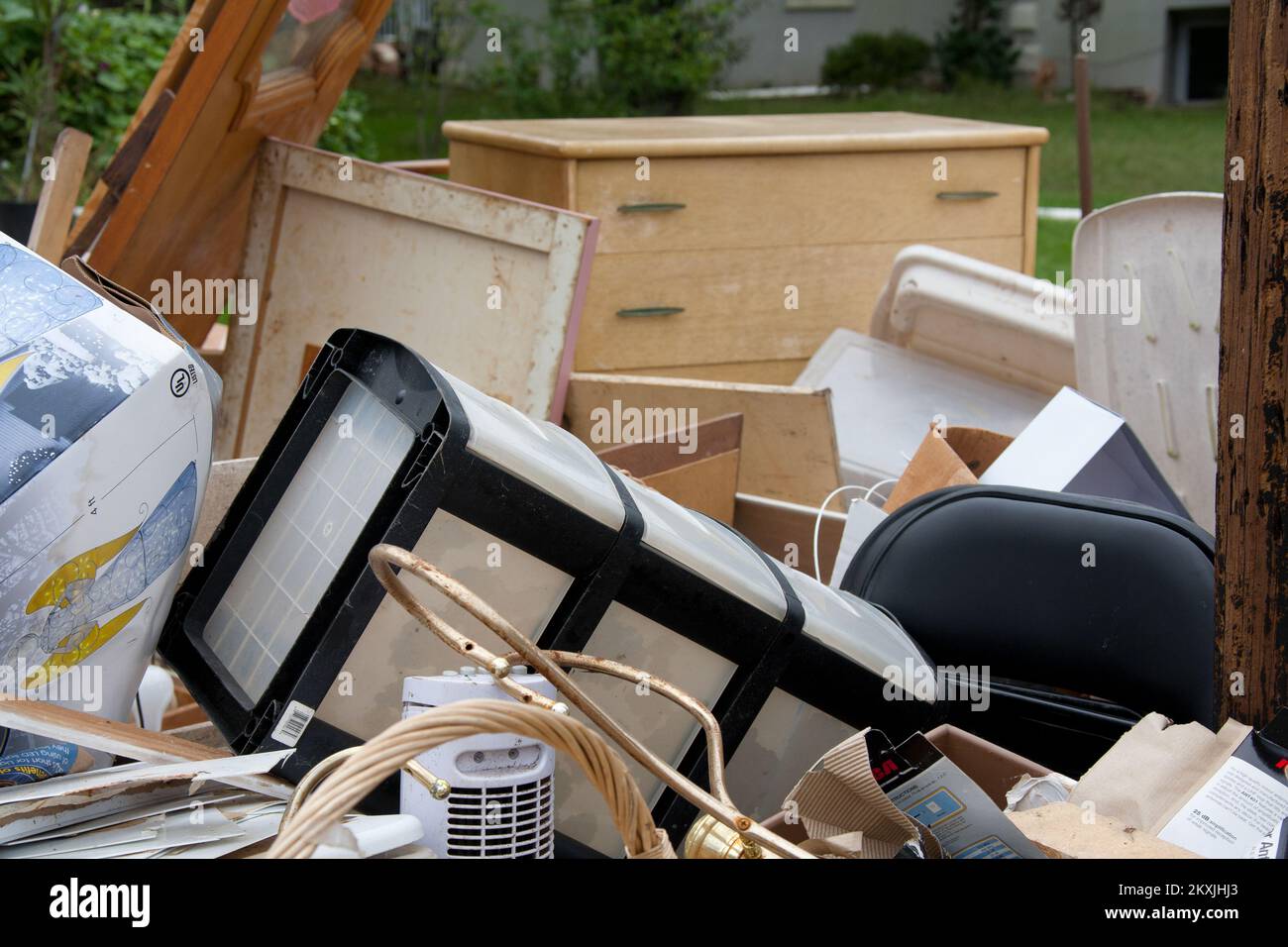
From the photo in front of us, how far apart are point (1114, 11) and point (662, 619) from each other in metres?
16.5

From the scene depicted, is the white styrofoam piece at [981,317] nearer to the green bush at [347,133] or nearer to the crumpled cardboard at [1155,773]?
the crumpled cardboard at [1155,773]

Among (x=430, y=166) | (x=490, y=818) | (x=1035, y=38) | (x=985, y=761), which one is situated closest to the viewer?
(x=490, y=818)

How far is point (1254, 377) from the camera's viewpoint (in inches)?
52.1

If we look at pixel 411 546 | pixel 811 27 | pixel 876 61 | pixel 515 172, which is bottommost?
pixel 411 546

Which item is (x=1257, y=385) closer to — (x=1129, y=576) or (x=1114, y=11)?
(x=1129, y=576)

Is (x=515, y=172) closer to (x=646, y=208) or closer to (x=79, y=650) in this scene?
(x=646, y=208)

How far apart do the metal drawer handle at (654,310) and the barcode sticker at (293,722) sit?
2.04m

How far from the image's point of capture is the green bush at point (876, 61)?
50.5ft

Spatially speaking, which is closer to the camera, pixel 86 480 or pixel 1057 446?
pixel 86 480

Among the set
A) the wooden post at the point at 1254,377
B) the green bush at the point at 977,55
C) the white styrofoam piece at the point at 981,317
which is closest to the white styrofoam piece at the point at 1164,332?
the white styrofoam piece at the point at 981,317

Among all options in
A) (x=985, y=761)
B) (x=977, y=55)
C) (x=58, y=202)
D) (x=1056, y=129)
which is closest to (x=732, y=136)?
(x=58, y=202)

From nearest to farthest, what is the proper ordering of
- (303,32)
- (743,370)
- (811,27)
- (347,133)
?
1. (303,32)
2. (743,370)
3. (347,133)
4. (811,27)

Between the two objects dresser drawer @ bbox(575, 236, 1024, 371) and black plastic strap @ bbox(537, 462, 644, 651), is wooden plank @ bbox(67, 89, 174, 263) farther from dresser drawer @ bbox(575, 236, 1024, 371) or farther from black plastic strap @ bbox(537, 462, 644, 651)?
black plastic strap @ bbox(537, 462, 644, 651)

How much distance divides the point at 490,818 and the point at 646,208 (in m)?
2.23
